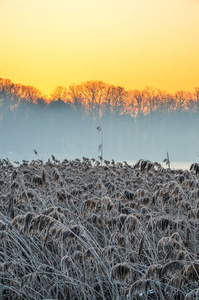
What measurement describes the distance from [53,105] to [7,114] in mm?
7504

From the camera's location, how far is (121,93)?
70.1m

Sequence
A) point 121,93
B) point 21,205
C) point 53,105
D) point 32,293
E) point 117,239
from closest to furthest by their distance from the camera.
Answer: point 117,239 → point 32,293 → point 21,205 → point 121,93 → point 53,105

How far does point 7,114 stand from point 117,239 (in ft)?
236

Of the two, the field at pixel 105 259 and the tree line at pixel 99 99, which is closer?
the field at pixel 105 259

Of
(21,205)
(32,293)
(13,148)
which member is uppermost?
(21,205)

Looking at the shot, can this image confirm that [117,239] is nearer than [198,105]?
Yes

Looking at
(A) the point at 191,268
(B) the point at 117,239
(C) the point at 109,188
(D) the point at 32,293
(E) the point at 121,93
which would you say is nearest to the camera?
(A) the point at 191,268

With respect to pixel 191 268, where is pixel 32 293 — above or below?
below

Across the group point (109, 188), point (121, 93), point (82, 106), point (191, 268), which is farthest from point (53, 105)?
point (191, 268)

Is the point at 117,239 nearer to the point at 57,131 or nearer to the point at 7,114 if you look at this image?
the point at 7,114

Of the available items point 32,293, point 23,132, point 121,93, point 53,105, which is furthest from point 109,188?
point 23,132

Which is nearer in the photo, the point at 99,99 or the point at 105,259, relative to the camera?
the point at 105,259

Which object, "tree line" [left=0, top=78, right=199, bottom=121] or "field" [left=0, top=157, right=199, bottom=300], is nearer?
"field" [left=0, top=157, right=199, bottom=300]

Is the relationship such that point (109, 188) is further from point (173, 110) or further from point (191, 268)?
point (173, 110)
